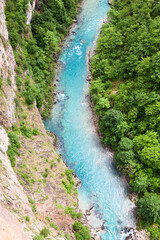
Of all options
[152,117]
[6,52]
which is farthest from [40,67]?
[152,117]

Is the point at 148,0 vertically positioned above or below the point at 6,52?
above

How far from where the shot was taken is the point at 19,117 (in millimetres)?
37031

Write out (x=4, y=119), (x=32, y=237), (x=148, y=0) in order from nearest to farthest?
(x=32, y=237) < (x=4, y=119) < (x=148, y=0)

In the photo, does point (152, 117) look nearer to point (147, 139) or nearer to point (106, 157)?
point (147, 139)

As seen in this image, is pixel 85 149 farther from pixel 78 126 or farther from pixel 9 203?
pixel 9 203

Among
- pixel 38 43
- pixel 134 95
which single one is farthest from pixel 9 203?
pixel 38 43

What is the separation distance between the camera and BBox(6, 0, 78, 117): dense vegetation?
138 ft

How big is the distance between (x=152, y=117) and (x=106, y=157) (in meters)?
10.8

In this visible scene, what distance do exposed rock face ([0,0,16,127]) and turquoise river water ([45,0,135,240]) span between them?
1211cm

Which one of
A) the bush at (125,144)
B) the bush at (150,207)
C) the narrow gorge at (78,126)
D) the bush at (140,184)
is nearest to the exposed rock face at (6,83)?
the narrow gorge at (78,126)

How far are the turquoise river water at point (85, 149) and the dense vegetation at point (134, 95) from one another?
229cm

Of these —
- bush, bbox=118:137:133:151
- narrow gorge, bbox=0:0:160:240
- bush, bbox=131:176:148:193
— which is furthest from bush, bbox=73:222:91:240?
bush, bbox=118:137:133:151

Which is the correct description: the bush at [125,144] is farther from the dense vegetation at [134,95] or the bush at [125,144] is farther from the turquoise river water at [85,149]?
the turquoise river water at [85,149]

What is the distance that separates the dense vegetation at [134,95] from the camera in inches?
1452
